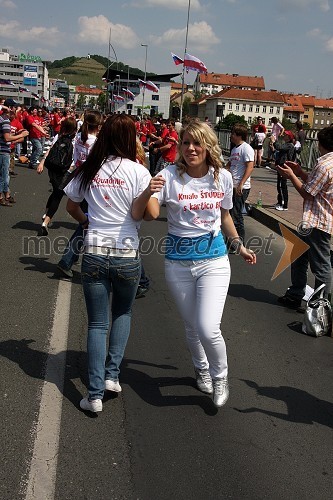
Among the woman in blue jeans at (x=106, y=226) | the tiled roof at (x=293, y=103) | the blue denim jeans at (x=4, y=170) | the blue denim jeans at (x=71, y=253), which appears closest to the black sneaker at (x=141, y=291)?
the blue denim jeans at (x=71, y=253)

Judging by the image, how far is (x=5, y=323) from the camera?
16.8 feet

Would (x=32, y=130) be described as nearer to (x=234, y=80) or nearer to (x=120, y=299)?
(x=120, y=299)

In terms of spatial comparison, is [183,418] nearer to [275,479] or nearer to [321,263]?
[275,479]

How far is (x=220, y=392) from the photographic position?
371 cm

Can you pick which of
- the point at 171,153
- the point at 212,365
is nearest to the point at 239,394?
the point at 212,365

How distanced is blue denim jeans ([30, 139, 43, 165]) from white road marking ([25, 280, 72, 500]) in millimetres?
14876

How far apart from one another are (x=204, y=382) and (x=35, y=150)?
17.2 meters

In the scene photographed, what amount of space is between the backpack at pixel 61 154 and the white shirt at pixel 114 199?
5073mm

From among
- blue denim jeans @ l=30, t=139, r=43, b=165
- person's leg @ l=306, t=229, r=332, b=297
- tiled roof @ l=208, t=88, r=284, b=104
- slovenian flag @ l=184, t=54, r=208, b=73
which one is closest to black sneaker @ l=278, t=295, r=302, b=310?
person's leg @ l=306, t=229, r=332, b=297

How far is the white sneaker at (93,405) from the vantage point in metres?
3.55

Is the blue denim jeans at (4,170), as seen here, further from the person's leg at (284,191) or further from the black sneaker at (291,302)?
the black sneaker at (291,302)

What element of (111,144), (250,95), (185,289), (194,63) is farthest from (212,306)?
(250,95)

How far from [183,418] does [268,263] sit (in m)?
4.94

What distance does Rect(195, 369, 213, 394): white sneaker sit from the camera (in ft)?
13.1
